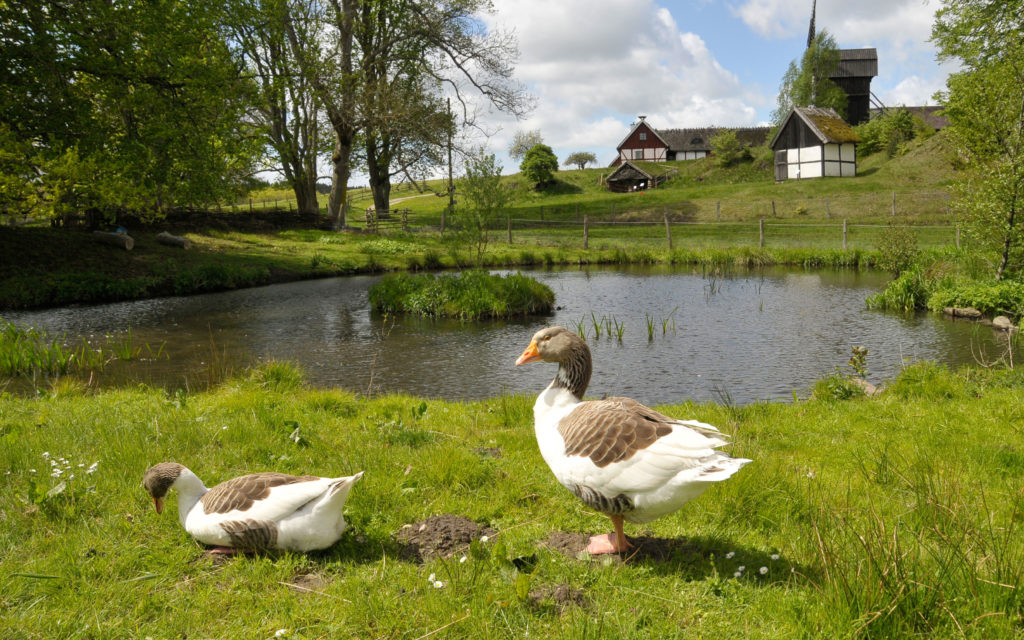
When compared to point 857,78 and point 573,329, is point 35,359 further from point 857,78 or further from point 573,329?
point 857,78

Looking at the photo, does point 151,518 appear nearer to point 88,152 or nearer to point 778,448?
point 778,448

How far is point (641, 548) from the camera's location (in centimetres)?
475

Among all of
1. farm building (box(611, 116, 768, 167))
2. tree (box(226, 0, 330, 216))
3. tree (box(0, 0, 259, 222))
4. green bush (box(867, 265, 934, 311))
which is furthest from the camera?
farm building (box(611, 116, 768, 167))

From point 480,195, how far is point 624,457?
2132cm

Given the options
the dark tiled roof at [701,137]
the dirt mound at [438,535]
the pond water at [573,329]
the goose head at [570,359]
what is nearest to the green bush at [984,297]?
the pond water at [573,329]

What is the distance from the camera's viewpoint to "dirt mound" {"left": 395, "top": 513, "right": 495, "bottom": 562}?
4.69 m

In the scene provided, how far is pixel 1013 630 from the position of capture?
10.7ft

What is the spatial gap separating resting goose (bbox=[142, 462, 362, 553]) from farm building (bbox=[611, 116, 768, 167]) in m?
96.3

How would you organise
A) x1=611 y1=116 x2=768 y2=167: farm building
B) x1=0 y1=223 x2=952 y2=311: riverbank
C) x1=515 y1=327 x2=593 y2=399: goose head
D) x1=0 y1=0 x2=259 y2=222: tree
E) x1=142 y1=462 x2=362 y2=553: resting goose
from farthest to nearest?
x1=611 y1=116 x2=768 y2=167: farm building
x1=0 y1=223 x2=952 y2=311: riverbank
x1=0 y1=0 x2=259 y2=222: tree
x1=515 y1=327 x2=593 y2=399: goose head
x1=142 y1=462 x2=362 y2=553: resting goose

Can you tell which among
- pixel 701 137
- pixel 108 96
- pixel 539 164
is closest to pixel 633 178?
pixel 539 164

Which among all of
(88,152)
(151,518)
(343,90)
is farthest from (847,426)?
(343,90)

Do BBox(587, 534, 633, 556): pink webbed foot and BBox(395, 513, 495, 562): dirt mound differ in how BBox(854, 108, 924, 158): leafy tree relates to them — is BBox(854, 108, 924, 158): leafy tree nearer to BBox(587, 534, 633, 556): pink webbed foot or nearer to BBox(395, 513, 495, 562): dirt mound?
BBox(587, 534, 633, 556): pink webbed foot

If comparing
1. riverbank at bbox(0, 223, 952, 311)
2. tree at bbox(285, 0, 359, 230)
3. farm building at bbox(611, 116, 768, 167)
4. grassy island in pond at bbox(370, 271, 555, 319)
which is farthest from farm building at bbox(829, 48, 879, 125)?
grassy island in pond at bbox(370, 271, 555, 319)

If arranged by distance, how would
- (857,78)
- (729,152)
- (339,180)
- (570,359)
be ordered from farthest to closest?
(857,78) < (729,152) < (339,180) < (570,359)
